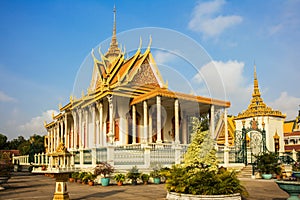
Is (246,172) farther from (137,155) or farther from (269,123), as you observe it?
(269,123)

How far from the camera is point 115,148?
55.9 feet

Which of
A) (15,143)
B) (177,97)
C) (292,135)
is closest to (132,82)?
(177,97)

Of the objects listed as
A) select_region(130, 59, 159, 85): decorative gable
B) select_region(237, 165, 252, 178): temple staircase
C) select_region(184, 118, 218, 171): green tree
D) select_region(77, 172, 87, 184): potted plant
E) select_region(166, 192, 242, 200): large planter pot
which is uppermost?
select_region(130, 59, 159, 85): decorative gable

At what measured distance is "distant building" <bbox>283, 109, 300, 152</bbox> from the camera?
34.2 meters

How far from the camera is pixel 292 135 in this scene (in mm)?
35969

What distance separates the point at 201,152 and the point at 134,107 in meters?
12.8

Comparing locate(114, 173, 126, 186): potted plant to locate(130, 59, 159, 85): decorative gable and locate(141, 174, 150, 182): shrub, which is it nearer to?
locate(141, 174, 150, 182): shrub

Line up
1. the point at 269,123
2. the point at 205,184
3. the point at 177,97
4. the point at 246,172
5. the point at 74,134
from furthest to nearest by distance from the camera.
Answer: the point at 269,123, the point at 74,134, the point at 177,97, the point at 246,172, the point at 205,184

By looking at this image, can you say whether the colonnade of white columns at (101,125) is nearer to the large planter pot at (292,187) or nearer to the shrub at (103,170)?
the shrub at (103,170)

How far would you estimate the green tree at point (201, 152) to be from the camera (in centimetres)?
912

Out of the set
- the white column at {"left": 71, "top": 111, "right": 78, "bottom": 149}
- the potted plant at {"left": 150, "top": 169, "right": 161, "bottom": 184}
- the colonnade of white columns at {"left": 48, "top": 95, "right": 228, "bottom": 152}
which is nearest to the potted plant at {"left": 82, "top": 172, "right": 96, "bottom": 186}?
the potted plant at {"left": 150, "top": 169, "right": 161, "bottom": 184}

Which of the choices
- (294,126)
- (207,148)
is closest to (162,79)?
(207,148)

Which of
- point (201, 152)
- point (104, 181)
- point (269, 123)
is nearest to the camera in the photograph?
point (201, 152)

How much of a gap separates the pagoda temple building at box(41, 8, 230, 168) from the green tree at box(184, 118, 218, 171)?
10.0 m
